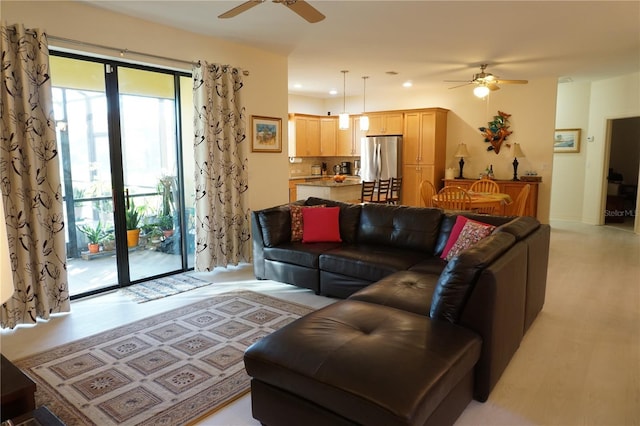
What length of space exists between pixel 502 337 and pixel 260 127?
394 cm

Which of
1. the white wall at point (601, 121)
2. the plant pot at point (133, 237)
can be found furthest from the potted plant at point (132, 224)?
the white wall at point (601, 121)

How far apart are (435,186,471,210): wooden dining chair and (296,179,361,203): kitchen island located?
1.73 metres

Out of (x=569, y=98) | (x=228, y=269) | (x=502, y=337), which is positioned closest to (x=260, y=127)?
(x=228, y=269)

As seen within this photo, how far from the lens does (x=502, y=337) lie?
2.37m

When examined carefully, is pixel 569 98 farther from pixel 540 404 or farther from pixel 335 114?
pixel 540 404

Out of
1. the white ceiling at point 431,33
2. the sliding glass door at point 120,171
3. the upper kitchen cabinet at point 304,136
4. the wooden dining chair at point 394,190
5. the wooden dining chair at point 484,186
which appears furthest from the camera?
the upper kitchen cabinet at point 304,136

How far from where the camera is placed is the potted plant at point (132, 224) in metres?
4.40

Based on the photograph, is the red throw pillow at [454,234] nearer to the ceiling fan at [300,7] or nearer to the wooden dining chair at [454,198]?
the wooden dining chair at [454,198]

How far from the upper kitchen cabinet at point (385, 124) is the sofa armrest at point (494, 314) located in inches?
233

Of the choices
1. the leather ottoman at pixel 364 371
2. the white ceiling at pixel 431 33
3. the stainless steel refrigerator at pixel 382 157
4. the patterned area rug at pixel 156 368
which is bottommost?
the patterned area rug at pixel 156 368

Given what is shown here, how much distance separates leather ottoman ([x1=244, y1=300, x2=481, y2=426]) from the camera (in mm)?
1643

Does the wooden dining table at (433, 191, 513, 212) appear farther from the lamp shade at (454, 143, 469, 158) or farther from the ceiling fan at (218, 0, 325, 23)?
the ceiling fan at (218, 0, 325, 23)

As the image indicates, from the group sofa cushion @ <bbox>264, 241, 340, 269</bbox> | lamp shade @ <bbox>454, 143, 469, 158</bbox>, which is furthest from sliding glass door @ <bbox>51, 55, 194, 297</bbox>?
lamp shade @ <bbox>454, 143, 469, 158</bbox>

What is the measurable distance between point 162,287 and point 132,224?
0.75 meters
